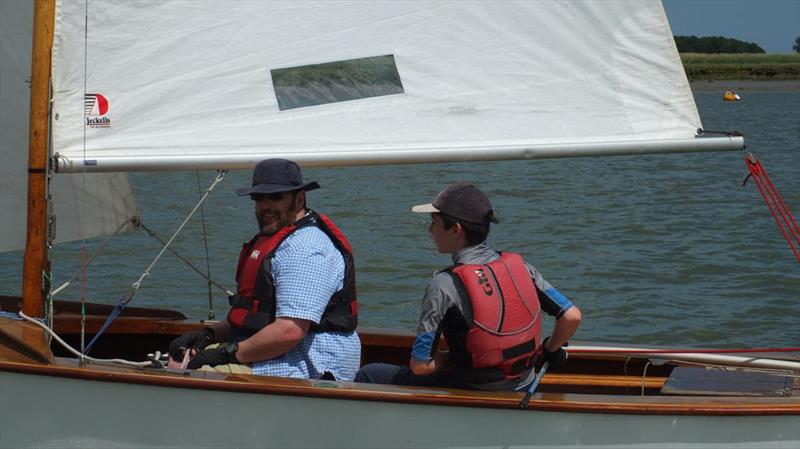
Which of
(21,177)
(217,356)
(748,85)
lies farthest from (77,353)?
(748,85)

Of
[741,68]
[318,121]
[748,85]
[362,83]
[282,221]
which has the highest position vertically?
[741,68]

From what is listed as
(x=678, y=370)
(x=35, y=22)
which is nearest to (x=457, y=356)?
(x=678, y=370)

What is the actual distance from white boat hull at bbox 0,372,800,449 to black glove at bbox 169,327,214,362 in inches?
12.3

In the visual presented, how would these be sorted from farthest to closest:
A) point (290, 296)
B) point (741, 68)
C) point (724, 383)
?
point (741, 68) → point (724, 383) → point (290, 296)

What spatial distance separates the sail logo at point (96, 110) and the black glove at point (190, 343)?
26.9 inches

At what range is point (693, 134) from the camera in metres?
3.89

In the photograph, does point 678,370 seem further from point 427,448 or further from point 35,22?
point 35,22

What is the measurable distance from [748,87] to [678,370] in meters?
49.4

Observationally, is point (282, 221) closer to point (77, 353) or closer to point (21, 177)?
point (77, 353)

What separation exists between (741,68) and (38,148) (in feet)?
181

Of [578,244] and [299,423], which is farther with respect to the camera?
[578,244]

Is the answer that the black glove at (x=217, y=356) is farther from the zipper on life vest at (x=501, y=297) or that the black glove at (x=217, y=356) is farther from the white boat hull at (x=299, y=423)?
the zipper on life vest at (x=501, y=297)

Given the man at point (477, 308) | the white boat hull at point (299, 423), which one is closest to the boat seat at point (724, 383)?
the white boat hull at point (299, 423)

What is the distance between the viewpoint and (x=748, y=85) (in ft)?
170
